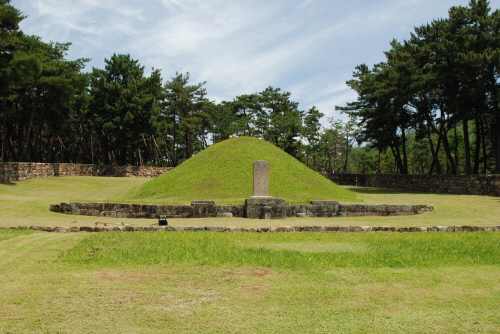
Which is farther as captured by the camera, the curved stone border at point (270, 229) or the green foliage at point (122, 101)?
the green foliage at point (122, 101)

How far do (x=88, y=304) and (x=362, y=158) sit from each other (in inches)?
2326

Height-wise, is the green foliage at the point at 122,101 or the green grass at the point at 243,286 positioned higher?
the green foliage at the point at 122,101

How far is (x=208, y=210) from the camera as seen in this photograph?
45.2ft

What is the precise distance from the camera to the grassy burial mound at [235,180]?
62.1 ft

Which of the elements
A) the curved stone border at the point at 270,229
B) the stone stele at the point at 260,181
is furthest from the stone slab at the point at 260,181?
the curved stone border at the point at 270,229

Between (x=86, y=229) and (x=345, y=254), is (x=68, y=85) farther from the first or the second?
(x=345, y=254)

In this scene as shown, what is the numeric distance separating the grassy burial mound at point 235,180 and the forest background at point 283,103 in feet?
35.7

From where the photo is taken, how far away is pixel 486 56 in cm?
2372

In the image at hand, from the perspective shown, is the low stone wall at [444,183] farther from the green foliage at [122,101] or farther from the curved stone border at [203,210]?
the green foliage at [122,101]

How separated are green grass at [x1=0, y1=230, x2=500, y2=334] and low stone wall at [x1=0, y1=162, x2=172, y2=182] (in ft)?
70.7

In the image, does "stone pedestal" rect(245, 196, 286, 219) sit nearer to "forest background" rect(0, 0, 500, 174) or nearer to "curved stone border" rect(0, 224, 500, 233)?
"curved stone border" rect(0, 224, 500, 233)

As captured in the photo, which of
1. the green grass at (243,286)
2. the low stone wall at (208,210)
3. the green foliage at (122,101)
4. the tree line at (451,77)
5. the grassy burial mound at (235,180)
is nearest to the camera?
the green grass at (243,286)

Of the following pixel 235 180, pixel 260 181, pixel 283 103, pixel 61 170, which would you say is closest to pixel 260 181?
pixel 260 181

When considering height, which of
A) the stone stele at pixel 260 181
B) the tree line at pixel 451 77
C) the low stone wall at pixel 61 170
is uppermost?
the tree line at pixel 451 77
